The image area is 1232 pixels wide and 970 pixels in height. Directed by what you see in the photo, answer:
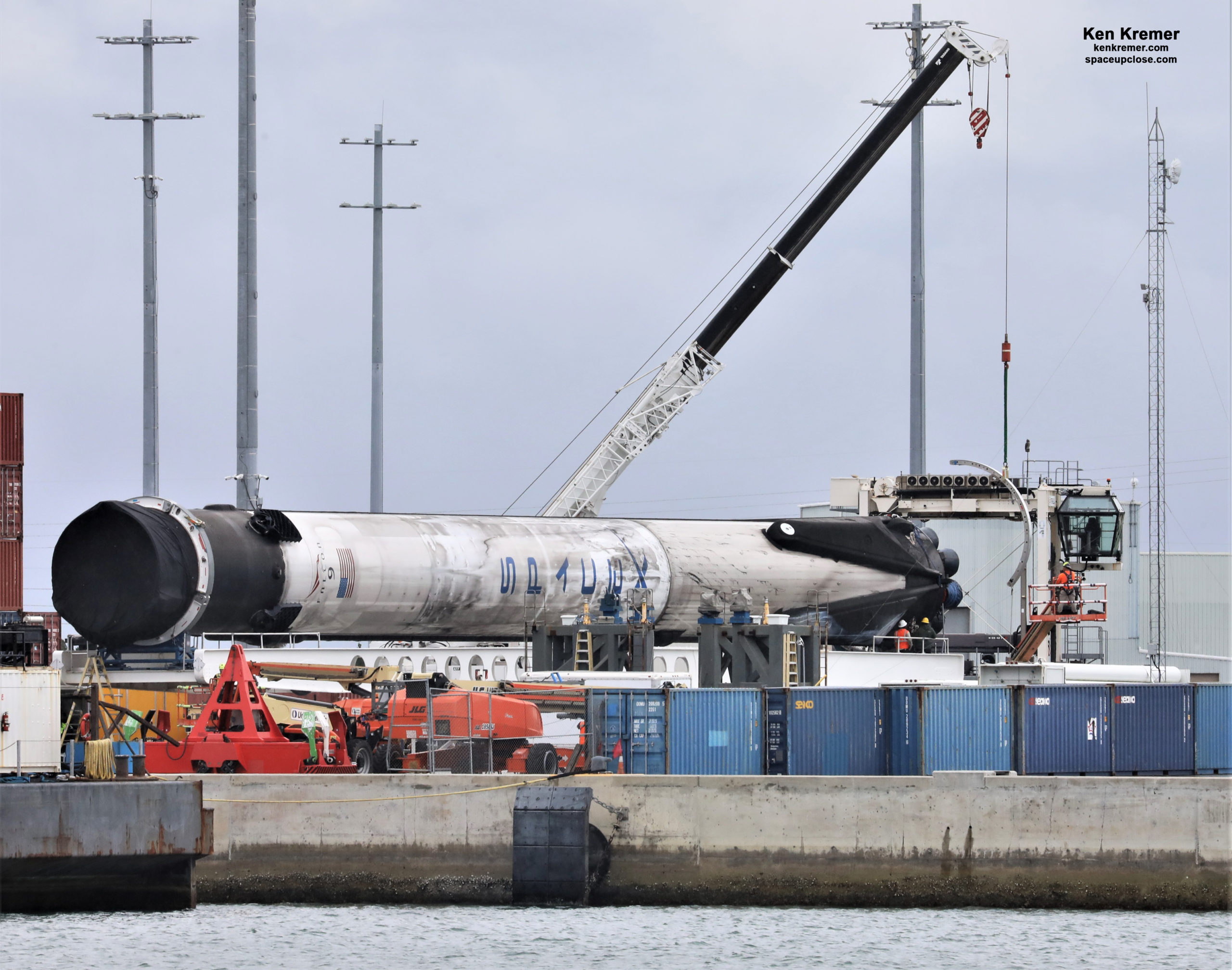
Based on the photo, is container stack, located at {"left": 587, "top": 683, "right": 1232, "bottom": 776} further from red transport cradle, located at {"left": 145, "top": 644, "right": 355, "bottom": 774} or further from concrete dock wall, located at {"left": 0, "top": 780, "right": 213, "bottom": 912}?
concrete dock wall, located at {"left": 0, "top": 780, "right": 213, "bottom": 912}

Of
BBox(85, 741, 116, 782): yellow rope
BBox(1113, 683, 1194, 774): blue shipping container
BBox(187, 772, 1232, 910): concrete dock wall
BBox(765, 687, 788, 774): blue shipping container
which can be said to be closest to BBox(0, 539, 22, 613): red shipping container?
BBox(85, 741, 116, 782): yellow rope

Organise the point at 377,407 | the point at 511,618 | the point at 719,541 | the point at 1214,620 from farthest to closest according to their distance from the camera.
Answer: the point at 1214,620
the point at 377,407
the point at 719,541
the point at 511,618

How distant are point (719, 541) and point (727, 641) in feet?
24.9

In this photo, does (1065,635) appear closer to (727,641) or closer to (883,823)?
(727,641)

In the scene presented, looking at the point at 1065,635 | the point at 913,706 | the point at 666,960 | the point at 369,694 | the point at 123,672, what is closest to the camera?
the point at 666,960

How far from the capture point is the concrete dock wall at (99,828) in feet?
105

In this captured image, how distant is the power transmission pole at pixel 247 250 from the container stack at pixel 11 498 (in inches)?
472

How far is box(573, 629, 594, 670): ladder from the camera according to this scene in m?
45.2

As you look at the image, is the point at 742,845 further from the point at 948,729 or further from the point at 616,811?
the point at 948,729

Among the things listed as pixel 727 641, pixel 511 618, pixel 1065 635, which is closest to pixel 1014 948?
pixel 727 641

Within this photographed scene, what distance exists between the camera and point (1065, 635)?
7325 centimetres

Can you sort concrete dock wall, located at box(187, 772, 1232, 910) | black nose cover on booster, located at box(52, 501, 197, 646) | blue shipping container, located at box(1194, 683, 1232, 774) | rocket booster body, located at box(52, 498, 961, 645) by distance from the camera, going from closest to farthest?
concrete dock wall, located at box(187, 772, 1232, 910) → blue shipping container, located at box(1194, 683, 1232, 774) → black nose cover on booster, located at box(52, 501, 197, 646) → rocket booster body, located at box(52, 498, 961, 645)

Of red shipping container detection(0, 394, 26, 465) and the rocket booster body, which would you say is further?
red shipping container detection(0, 394, 26, 465)

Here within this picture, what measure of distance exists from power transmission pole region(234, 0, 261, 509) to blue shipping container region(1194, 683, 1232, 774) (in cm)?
2280
